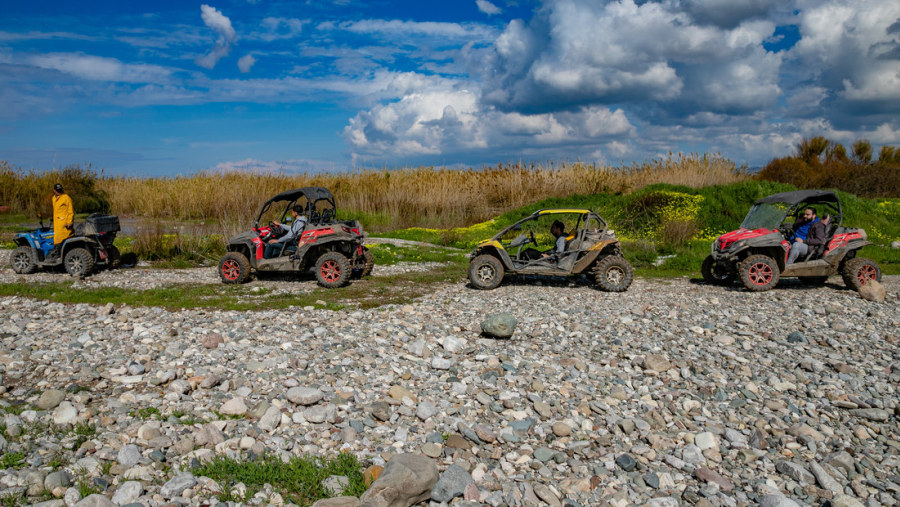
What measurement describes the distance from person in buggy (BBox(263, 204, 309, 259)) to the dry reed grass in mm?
10930

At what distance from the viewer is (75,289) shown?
1077 centimetres

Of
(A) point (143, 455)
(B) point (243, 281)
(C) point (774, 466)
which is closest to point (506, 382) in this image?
(C) point (774, 466)

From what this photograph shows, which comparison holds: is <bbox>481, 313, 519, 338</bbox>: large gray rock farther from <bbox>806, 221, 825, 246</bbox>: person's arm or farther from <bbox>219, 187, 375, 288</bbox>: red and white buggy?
<bbox>806, 221, 825, 246</bbox>: person's arm

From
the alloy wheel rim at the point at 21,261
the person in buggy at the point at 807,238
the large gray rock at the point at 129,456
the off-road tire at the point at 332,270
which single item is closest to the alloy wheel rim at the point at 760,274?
the person in buggy at the point at 807,238

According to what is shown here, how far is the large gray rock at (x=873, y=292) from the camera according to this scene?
32.0 feet

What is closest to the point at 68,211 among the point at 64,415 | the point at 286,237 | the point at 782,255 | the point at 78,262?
the point at 78,262

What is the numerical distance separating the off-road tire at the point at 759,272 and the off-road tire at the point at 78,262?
13.4 m

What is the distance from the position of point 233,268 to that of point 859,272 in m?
12.1

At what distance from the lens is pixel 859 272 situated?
1075cm

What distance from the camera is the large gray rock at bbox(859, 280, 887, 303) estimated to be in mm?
9742

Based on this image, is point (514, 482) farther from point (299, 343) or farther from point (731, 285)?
point (731, 285)

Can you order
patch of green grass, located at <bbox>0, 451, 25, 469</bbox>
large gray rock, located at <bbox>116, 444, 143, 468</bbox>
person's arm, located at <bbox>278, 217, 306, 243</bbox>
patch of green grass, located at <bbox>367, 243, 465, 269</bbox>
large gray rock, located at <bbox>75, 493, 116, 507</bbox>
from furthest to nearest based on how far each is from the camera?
patch of green grass, located at <bbox>367, 243, 465, 269</bbox>
person's arm, located at <bbox>278, 217, 306, 243</bbox>
large gray rock, located at <bbox>116, 444, 143, 468</bbox>
patch of green grass, located at <bbox>0, 451, 25, 469</bbox>
large gray rock, located at <bbox>75, 493, 116, 507</bbox>

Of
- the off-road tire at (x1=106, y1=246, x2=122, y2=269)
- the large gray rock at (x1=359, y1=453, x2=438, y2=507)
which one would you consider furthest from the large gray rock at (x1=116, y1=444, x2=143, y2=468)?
the off-road tire at (x1=106, y1=246, x2=122, y2=269)

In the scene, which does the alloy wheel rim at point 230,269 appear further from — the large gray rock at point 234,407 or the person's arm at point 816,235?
the person's arm at point 816,235
